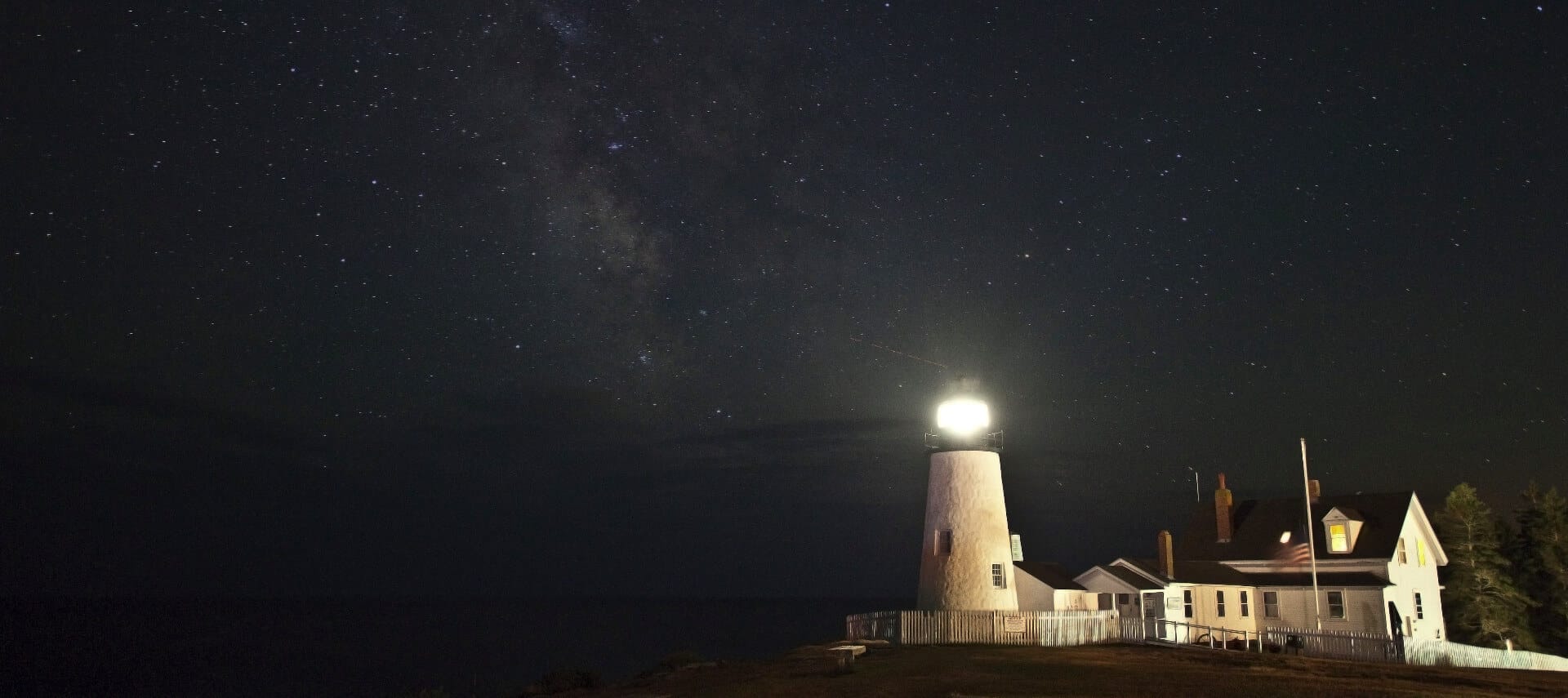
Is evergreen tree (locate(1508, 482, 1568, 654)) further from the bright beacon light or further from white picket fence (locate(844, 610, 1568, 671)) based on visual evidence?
the bright beacon light

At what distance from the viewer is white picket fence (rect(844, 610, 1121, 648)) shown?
31016 millimetres

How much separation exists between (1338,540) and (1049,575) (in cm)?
1309

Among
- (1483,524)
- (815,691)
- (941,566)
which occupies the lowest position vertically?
(815,691)

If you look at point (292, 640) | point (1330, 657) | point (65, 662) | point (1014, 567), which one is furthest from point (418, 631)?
point (1330, 657)

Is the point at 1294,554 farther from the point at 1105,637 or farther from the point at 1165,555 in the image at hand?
the point at 1105,637

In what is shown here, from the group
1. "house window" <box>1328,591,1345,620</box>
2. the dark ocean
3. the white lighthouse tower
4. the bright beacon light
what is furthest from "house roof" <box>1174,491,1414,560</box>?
the dark ocean

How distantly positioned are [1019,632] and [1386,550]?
18092 mm

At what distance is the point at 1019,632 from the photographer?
102 feet

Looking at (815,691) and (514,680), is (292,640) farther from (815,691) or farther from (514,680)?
(815,691)

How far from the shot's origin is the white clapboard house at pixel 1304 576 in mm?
38156

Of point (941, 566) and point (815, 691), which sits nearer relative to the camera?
point (815, 691)

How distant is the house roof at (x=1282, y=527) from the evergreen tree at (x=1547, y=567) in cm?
808

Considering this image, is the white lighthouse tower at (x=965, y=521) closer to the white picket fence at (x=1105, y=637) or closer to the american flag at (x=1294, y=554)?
the white picket fence at (x=1105, y=637)

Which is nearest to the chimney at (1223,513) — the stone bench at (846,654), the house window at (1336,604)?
the house window at (1336,604)
